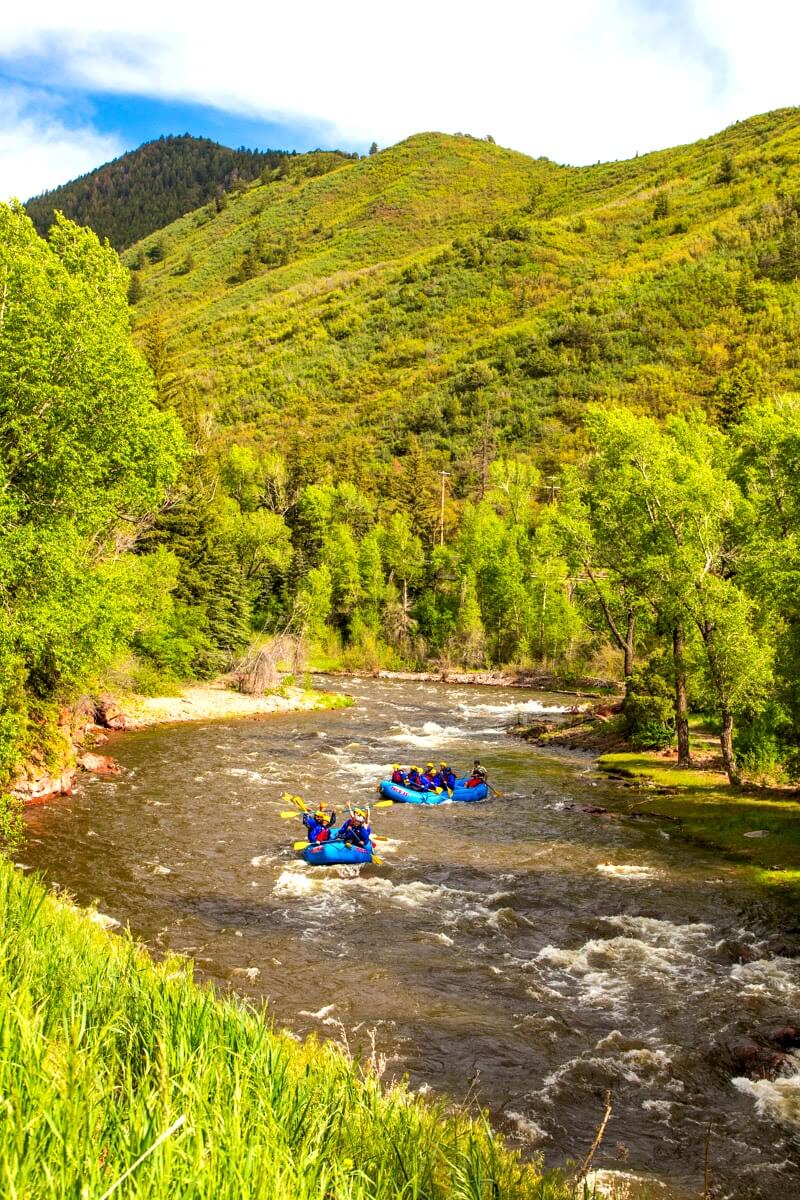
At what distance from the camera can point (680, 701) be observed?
2889 centimetres

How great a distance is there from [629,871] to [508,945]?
5.25 metres

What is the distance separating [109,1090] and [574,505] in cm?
3544

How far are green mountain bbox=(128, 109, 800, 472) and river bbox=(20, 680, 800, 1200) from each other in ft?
193

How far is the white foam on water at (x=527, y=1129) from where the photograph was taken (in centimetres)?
934

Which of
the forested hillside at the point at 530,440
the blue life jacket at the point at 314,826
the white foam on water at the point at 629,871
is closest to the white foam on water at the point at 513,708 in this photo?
the forested hillside at the point at 530,440

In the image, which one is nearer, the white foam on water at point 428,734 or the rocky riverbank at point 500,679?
the white foam on water at point 428,734

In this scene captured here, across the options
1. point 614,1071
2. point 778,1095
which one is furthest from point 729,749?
point 614,1071

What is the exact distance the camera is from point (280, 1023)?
11641 millimetres

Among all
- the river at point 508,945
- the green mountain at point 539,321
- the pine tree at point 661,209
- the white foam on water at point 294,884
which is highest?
the pine tree at point 661,209

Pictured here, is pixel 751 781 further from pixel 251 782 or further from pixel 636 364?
pixel 636 364

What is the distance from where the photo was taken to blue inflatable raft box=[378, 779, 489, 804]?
25672mm

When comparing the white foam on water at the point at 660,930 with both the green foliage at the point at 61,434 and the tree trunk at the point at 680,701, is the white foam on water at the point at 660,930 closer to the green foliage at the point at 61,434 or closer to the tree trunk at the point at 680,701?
the green foliage at the point at 61,434

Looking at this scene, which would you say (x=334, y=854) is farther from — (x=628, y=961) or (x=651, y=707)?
(x=651, y=707)

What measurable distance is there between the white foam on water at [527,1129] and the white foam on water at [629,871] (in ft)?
30.9
